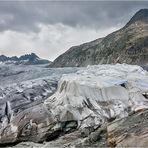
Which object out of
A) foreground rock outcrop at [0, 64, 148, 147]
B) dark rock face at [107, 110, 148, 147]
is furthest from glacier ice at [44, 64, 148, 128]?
dark rock face at [107, 110, 148, 147]

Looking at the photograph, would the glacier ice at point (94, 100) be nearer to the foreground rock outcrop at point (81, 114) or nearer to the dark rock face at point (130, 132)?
the foreground rock outcrop at point (81, 114)

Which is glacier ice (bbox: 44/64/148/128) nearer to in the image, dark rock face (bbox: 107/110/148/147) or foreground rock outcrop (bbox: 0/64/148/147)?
foreground rock outcrop (bbox: 0/64/148/147)

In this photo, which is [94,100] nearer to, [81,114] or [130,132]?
[81,114]

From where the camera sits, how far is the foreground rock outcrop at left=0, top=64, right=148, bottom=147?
17.2 m

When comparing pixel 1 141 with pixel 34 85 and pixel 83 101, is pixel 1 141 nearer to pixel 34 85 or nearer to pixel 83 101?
pixel 83 101

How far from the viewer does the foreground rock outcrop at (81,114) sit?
1723cm

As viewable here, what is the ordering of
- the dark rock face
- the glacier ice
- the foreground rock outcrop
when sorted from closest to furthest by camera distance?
the dark rock face, the foreground rock outcrop, the glacier ice

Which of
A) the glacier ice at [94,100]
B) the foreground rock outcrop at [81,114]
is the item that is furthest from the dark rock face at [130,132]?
the glacier ice at [94,100]

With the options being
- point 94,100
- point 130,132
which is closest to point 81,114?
point 94,100

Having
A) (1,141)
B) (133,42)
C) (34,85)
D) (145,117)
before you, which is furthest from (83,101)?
(133,42)

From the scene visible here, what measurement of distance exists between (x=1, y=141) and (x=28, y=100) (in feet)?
38.1

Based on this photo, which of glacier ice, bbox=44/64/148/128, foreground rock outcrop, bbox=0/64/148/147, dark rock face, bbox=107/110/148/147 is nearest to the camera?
dark rock face, bbox=107/110/148/147

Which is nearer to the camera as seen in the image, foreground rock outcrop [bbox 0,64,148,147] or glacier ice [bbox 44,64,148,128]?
foreground rock outcrop [bbox 0,64,148,147]

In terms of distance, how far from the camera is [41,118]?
2008 centimetres
